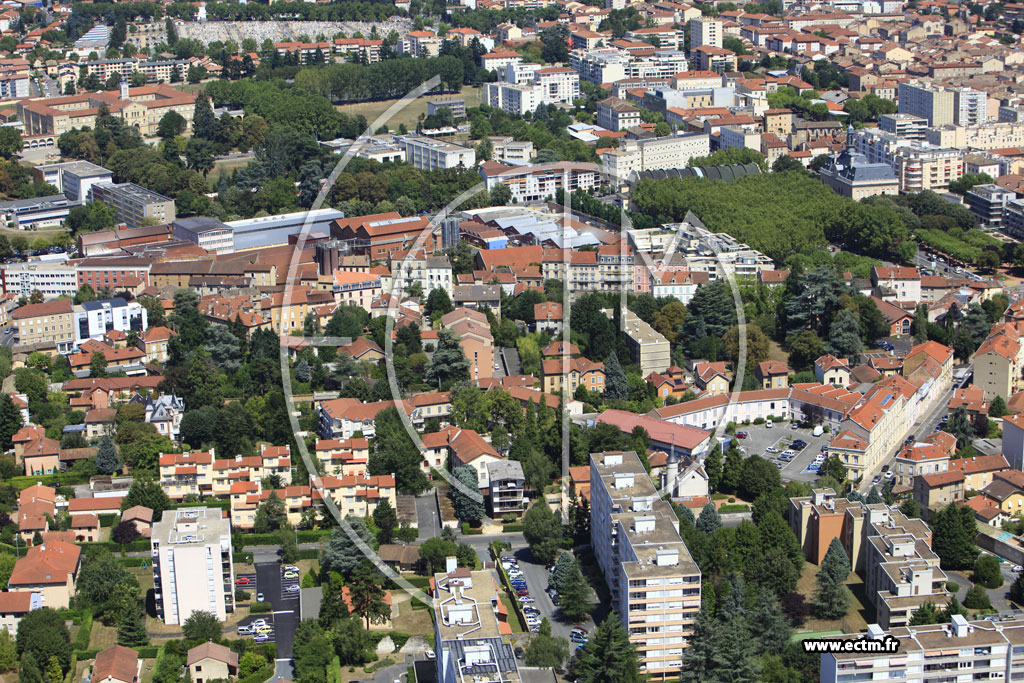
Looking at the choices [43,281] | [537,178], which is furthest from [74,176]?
[537,178]

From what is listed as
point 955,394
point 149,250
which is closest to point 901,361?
point 955,394

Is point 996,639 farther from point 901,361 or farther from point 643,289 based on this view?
point 643,289

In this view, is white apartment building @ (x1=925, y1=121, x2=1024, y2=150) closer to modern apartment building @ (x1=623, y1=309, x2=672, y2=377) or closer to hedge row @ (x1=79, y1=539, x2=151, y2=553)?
modern apartment building @ (x1=623, y1=309, x2=672, y2=377)

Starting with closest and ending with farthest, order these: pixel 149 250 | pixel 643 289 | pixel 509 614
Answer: pixel 509 614 < pixel 643 289 < pixel 149 250

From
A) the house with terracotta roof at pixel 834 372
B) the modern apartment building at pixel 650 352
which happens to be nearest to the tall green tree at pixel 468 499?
the modern apartment building at pixel 650 352

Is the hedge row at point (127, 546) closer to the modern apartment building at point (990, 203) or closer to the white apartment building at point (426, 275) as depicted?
the white apartment building at point (426, 275)

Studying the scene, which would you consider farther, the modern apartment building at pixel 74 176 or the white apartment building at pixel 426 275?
the modern apartment building at pixel 74 176
